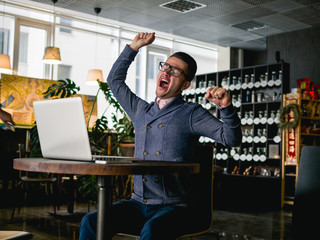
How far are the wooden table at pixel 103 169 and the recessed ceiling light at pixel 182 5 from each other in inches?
236

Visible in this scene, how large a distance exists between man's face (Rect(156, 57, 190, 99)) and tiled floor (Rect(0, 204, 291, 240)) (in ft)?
6.41

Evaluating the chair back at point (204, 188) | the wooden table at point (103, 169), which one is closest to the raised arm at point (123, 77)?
the chair back at point (204, 188)

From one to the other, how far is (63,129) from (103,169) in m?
0.31

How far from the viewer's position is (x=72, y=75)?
883 cm

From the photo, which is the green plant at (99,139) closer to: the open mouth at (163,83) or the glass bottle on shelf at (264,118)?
the open mouth at (163,83)

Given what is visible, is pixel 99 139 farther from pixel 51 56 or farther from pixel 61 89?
pixel 51 56

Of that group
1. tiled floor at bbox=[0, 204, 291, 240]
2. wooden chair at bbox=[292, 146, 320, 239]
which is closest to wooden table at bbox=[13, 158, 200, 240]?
wooden chair at bbox=[292, 146, 320, 239]

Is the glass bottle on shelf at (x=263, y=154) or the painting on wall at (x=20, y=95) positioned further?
the glass bottle on shelf at (x=263, y=154)

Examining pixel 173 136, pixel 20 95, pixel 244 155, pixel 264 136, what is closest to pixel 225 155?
pixel 244 155

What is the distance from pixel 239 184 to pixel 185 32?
12.2ft

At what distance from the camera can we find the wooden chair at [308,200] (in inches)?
53.2

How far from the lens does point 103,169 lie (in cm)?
133

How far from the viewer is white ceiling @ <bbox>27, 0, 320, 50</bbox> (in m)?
7.11

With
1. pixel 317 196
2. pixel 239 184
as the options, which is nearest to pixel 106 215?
pixel 317 196
